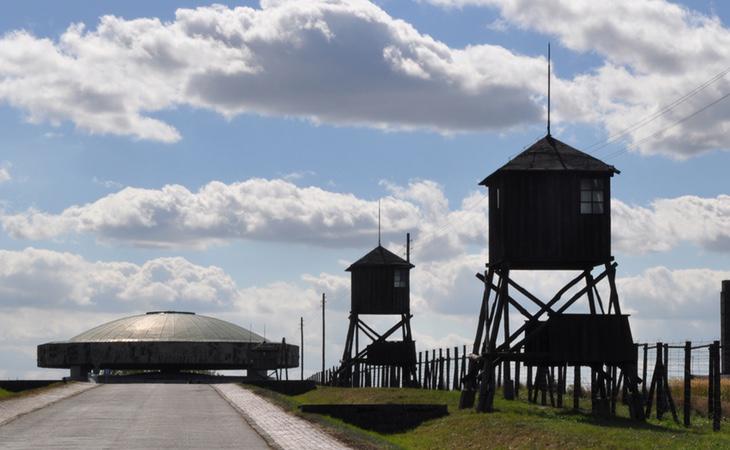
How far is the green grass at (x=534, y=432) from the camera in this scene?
26.0 m

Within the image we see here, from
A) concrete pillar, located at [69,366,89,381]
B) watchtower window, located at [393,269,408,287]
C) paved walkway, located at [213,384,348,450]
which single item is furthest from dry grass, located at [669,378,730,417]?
concrete pillar, located at [69,366,89,381]

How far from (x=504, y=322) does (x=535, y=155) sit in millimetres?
6048

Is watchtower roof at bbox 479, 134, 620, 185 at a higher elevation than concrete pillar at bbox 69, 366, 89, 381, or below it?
higher

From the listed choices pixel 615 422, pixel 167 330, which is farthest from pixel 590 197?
pixel 167 330

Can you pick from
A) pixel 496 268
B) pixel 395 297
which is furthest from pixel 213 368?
pixel 496 268

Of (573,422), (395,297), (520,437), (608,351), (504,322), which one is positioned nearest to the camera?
(520,437)

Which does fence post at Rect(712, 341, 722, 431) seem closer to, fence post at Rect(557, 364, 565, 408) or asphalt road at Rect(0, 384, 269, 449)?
fence post at Rect(557, 364, 565, 408)

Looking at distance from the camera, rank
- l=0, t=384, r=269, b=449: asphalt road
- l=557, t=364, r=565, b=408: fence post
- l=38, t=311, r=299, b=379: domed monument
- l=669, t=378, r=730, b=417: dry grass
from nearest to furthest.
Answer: l=0, t=384, r=269, b=449: asphalt road → l=669, t=378, r=730, b=417: dry grass → l=557, t=364, r=565, b=408: fence post → l=38, t=311, r=299, b=379: domed monument

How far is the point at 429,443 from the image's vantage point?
1245 inches

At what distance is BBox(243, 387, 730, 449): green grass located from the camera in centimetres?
2597

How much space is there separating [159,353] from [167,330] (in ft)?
25.4

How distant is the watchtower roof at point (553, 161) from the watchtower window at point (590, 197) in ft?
1.27

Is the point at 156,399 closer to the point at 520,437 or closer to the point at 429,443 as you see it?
the point at 429,443

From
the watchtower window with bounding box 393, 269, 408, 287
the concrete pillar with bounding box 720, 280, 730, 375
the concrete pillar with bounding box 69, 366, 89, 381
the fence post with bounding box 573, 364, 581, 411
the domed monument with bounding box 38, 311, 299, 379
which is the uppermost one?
the watchtower window with bounding box 393, 269, 408, 287
